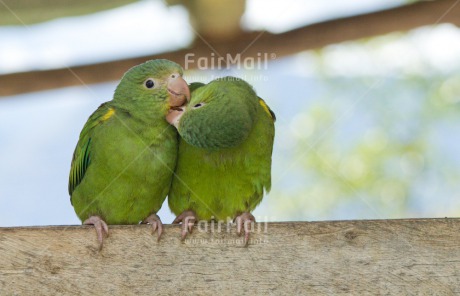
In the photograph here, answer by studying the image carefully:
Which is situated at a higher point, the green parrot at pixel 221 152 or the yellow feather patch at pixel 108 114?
the yellow feather patch at pixel 108 114

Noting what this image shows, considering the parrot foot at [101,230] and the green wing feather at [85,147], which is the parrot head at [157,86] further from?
the parrot foot at [101,230]

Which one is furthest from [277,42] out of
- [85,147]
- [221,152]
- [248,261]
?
[248,261]

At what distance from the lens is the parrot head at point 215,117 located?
268 cm

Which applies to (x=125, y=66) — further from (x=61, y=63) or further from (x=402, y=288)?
(x=402, y=288)

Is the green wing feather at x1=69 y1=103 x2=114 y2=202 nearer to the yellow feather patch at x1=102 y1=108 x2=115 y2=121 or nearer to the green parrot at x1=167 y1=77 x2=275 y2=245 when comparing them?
the yellow feather patch at x1=102 y1=108 x2=115 y2=121

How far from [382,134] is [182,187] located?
318 cm

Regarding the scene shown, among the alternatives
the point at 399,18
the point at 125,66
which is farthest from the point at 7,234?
the point at 399,18

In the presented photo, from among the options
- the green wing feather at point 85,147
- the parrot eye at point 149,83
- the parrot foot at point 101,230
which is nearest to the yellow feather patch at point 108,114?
the green wing feather at point 85,147

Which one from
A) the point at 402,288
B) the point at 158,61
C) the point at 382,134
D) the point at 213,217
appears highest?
the point at 382,134

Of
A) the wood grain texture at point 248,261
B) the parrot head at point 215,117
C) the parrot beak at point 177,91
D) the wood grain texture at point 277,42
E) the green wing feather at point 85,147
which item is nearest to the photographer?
the wood grain texture at point 248,261

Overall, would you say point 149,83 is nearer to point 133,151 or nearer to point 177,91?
point 177,91

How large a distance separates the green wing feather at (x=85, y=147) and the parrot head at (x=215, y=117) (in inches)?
12.5

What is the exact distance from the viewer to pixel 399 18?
3.38 meters

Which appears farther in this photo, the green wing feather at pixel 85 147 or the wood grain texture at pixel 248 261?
the green wing feather at pixel 85 147
